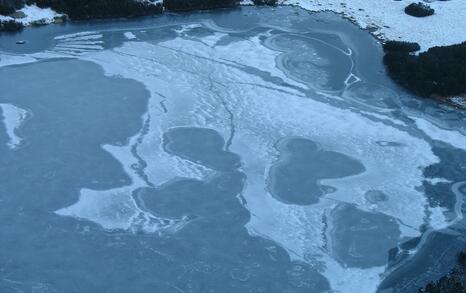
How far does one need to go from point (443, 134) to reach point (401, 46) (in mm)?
6247

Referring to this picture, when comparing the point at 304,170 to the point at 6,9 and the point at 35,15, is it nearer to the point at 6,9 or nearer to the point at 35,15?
the point at 35,15

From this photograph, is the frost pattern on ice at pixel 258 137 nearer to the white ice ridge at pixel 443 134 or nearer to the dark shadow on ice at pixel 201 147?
the dark shadow on ice at pixel 201 147

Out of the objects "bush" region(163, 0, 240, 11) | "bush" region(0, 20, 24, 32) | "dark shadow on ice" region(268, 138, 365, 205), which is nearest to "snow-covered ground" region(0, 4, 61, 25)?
"bush" region(0, 20, 24, 32)

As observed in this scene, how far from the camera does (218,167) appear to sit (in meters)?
16.1

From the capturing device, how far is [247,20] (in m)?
25.5

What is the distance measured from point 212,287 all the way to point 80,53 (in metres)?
12.9

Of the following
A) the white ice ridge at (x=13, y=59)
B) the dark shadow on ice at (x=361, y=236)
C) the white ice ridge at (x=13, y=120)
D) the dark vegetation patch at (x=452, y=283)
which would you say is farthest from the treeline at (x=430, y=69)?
the white ice ridge at (x=13, y=59)

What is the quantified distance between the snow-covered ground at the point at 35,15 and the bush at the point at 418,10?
16.6m

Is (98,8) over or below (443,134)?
over

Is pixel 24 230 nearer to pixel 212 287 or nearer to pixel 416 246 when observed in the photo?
pixel 212 287

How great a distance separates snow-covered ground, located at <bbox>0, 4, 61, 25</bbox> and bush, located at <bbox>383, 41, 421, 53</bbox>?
14571 millimetres

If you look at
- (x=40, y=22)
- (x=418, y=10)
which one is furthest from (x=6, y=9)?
(x=418, y=10)

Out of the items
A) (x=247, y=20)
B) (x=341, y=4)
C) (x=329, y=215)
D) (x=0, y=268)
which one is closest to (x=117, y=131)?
(x=0, y=268)

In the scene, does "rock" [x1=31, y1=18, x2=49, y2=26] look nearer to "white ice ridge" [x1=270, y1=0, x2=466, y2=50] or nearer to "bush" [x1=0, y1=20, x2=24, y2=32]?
"bush" [x1=0, y1=20, x2=24, y2=32]
